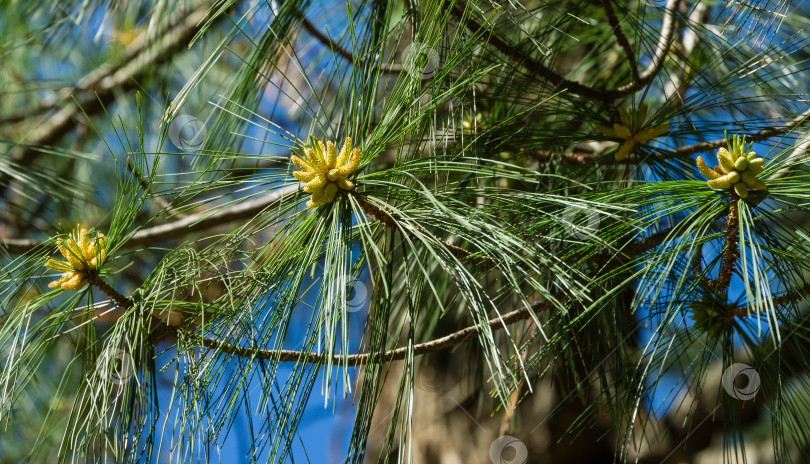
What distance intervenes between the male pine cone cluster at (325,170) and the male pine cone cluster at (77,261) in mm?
202

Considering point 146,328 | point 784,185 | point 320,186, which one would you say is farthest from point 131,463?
point 784,185

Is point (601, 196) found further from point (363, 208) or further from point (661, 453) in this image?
point (661, 453)

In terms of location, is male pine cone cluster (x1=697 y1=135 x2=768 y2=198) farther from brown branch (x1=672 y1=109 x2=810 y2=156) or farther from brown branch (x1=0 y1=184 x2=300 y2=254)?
brown branch (x1=0 y1=184 x2=300 y2=254)

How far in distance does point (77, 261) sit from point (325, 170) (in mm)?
237

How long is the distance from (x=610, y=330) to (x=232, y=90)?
48 cm

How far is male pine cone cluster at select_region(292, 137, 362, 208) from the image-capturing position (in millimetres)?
529

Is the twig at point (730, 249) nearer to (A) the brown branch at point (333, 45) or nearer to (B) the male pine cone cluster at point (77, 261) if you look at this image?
(A) the brown branch at point (333, 45)

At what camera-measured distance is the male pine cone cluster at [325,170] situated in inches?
20.8

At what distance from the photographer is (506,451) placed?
3.86 ft

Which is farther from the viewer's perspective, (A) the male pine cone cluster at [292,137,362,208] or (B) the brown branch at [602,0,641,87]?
(B) the brown branch at [602,0,641,87]

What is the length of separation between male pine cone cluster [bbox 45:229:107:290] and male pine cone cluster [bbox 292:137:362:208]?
0.20m

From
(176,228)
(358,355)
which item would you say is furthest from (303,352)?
(176,228)

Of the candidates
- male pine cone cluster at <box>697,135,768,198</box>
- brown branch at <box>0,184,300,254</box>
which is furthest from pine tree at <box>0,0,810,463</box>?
brown branch at <box>0,184,300,254</box>

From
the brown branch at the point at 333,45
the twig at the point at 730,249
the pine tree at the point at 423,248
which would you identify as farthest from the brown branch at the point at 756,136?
the brown branch at the point at 333,45
